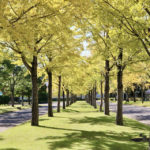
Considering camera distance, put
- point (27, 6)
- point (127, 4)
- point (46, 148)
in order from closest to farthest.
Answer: point (27, 6), point (46, 148), point (127, 4)

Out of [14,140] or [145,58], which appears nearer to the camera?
[14,140]

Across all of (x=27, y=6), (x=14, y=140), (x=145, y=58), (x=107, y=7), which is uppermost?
(x=107, y=7)

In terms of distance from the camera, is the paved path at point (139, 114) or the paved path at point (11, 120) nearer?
the paved path at point (11, 120)

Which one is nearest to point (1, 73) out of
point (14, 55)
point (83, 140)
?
point (14, 55)

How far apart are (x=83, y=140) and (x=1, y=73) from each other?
89.2 ft

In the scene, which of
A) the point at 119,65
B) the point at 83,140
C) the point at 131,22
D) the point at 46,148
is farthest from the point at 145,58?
the point at 46,148

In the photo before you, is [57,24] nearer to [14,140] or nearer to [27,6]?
[27,6]

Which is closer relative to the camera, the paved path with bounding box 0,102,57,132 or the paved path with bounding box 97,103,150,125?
the paved path with bounding box 0,102,57,132

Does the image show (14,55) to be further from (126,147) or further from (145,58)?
(126,147)

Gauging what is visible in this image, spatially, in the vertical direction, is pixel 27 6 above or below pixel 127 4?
below

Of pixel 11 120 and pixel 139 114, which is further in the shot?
pixel 139 114

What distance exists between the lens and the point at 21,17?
6953 mm

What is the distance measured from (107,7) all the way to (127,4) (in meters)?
0.75

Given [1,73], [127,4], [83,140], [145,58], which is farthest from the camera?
[1,73]
